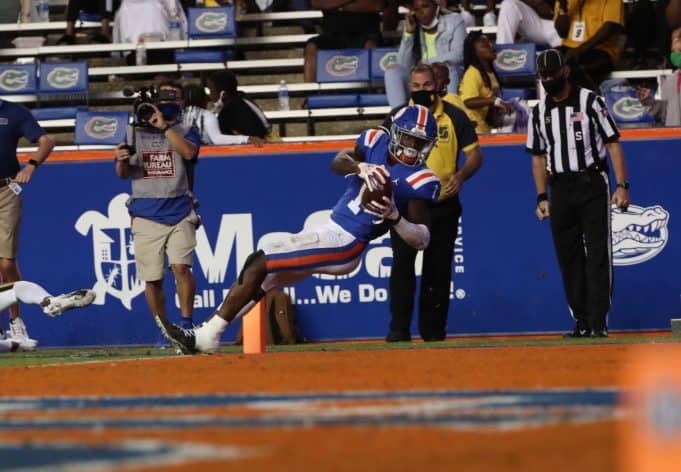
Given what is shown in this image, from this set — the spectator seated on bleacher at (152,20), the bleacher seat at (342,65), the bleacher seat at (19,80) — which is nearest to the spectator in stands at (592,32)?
the bleacher seat at (342,65)

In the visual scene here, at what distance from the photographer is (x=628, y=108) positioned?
43.9ft

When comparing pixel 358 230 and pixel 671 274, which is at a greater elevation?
pixel 358 230

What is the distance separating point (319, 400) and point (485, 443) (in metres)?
1.56

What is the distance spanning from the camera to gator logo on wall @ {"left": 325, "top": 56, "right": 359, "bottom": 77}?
51.0ft

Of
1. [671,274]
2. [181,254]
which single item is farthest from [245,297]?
[671,274]

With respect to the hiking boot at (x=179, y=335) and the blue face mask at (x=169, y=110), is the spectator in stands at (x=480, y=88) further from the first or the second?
the hiking boot at (x=179, y=335)

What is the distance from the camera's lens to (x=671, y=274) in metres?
12.4

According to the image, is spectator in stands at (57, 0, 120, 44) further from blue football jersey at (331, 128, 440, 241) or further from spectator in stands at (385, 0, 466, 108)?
blue football jersey at (331, 128, 440, 241)

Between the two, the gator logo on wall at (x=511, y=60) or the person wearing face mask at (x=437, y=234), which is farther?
the gator logo on wall at (x=511, y=60)

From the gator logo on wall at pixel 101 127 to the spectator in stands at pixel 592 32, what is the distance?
170 inches

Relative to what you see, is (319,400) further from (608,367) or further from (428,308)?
(428,308)

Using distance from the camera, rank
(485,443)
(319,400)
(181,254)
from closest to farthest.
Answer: (485,443), (319,400), (181,254)

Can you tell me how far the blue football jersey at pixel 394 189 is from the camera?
9.15 meters

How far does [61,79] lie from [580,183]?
7.50 m
